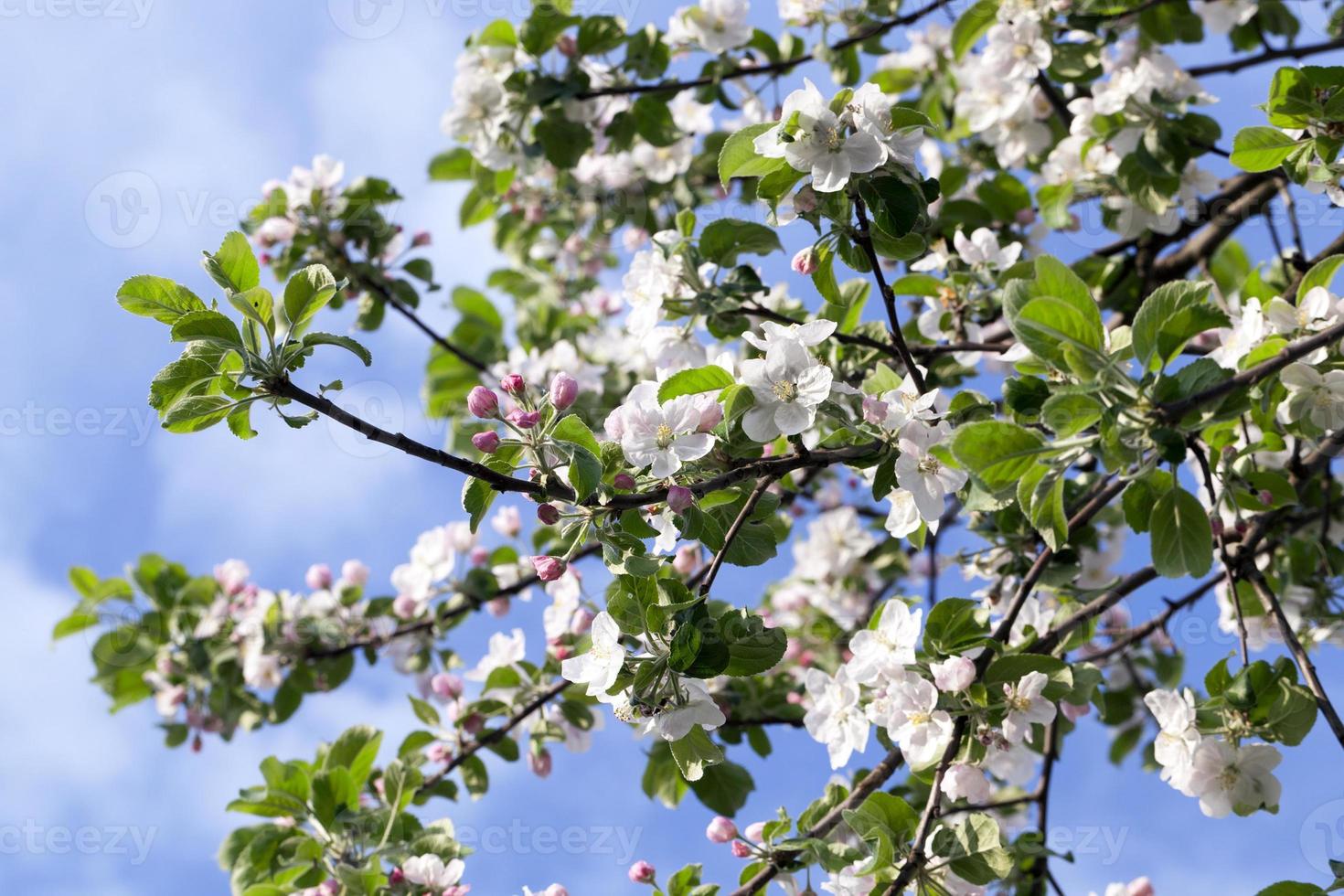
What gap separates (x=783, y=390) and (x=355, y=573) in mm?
2252

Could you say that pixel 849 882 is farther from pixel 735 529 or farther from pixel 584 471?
pixel 584 471

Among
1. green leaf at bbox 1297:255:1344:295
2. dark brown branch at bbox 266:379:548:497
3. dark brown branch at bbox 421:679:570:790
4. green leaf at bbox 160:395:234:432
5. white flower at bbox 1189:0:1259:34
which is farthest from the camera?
white flower at bbox 1189:0:1259:34

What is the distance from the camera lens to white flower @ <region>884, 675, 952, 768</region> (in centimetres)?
177

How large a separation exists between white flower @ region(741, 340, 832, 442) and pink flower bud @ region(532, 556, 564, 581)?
33 cm

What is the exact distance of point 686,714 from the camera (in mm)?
1563

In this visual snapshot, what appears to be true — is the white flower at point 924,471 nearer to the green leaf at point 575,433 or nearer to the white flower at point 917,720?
the white flower at point 917,720

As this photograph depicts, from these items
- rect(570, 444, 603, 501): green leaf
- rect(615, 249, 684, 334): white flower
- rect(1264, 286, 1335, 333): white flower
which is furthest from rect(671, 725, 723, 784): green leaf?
rect(1264, 286, 1335, 333): white flower

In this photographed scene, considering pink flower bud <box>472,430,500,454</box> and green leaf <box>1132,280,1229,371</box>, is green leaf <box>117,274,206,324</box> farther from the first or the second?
green leaf <box>1132,280,1229,371</box>

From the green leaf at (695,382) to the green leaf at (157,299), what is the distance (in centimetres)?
67

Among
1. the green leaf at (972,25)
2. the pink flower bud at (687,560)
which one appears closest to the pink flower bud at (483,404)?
the pink flower bud at (687,560)

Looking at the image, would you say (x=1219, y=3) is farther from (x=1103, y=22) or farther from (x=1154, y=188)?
(x=1154, y=188)

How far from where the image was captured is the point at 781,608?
12.9 feet

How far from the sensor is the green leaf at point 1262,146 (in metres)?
1.92

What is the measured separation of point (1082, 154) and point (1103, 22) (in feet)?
1.63
